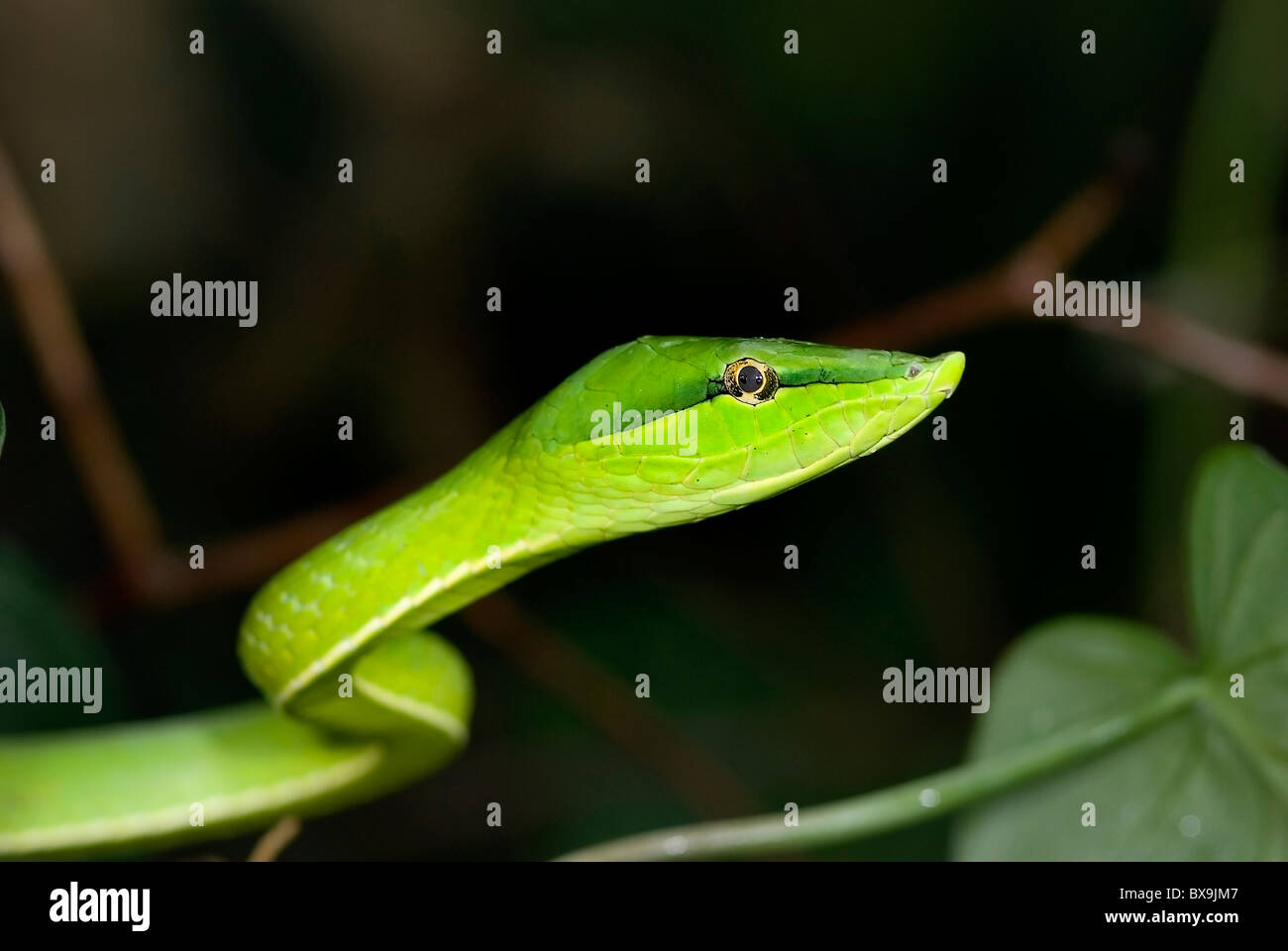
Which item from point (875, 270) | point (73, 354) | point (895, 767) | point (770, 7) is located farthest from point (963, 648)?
point (73, 354)

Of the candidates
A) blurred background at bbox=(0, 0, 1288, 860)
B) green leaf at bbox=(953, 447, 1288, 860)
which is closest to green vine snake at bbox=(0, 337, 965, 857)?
green leaf at bbox=(953, 447, 1288, 860)

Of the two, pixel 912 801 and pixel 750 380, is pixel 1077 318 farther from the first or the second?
pixel 912 801

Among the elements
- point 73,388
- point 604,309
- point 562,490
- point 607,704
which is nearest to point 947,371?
point 562,490

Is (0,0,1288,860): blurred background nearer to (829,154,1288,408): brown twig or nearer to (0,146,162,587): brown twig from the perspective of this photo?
(0,146,162,587): brown twig

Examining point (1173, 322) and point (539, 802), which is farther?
point (539, 802)

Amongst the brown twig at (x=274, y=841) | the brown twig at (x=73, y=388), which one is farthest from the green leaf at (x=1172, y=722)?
the brown twig at (x=73, y=388)

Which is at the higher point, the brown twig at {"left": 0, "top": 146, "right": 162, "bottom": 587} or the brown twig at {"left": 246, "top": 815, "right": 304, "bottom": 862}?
the brown twig at {"left": 0, "top": 146, "right": 162, "bottom": 587}

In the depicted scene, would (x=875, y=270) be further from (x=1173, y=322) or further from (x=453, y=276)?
(x=453, y=276)
